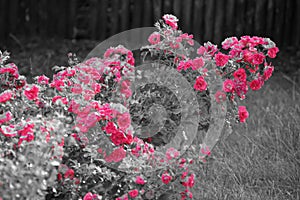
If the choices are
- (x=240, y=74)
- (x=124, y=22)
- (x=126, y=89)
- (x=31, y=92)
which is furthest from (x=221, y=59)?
(x=124, y=22)

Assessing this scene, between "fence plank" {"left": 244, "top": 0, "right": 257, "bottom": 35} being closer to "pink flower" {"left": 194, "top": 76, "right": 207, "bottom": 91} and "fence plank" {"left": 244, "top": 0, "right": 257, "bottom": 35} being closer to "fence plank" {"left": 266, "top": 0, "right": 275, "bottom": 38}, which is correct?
"fence plank" {"left": 266, "top": 0, "right": 275, "bottom": 38}

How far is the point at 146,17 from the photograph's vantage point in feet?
25.8

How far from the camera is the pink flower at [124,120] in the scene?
2.30 meters

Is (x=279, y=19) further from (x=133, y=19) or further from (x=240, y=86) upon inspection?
(x=240, y=86)

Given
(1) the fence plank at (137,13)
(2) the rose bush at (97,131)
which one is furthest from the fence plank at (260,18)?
(2) the rose bush at (97,131)

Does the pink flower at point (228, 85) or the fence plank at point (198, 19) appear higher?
the pink flower at point (228, 85)

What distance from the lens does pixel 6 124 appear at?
2328mm

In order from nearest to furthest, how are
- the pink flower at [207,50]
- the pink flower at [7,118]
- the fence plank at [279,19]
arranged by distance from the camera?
1. the pink flower at [7,118]
2. the pink flower at [207,50]
3. the fence plank at [279,19]

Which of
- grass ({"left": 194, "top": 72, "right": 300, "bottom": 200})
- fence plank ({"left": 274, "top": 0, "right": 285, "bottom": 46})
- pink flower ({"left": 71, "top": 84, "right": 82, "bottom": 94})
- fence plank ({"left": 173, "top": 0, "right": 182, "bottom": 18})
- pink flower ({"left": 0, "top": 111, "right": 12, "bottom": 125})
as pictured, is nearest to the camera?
pink flower ({"left": 0, "top": 111, "right": 12, "bottom": 125})

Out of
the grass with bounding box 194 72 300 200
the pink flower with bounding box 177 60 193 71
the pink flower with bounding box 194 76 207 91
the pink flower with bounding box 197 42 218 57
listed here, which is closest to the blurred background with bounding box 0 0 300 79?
the grass with bounding box 194 72 300 200

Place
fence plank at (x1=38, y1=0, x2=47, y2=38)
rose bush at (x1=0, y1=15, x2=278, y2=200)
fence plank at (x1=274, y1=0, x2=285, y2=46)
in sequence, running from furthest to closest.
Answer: fence plank at (x1=38, y1=0, x2=47, y2=38), fence plank at (x1=274, y1=0, x2=285, y2=46), rose bush at (x1=0, y1=15, x2=278, y2=200)

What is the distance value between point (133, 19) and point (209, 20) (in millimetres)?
1097

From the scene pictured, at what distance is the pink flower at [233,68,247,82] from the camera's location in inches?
104

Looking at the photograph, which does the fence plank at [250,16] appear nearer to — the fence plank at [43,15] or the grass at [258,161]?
the fence plank at [43,15]
